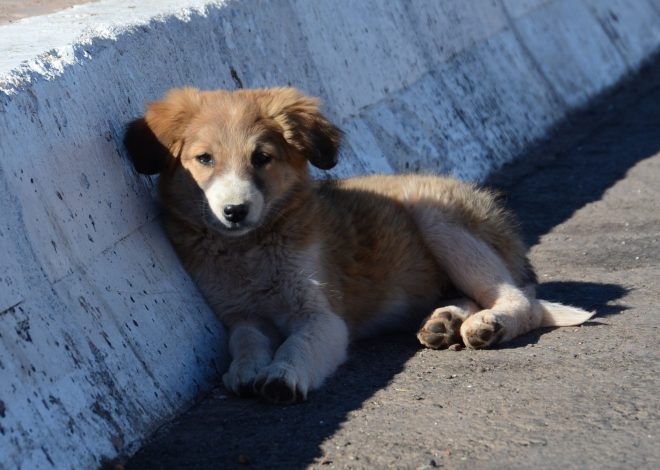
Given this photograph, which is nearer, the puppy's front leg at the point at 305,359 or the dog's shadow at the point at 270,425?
the dog's shadow at the point at 270,425

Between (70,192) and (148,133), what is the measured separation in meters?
0.68

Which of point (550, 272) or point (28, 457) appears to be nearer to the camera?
point (28, 457)

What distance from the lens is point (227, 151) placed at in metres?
5.48

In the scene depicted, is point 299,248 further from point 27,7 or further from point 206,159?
point 27,7

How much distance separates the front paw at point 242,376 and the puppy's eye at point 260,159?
933 millimetres

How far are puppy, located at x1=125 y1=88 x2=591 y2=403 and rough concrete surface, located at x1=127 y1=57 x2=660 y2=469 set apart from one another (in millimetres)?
139

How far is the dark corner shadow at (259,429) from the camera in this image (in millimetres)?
4277

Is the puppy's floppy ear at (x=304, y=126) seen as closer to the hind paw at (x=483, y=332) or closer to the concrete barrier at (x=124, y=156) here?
the concrete barrier at (x=124, y=156)

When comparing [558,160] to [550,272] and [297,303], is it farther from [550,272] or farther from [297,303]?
[297,303]

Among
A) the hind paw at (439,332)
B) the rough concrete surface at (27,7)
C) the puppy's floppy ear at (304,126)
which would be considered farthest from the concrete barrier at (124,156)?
the hind paw at (439,332)

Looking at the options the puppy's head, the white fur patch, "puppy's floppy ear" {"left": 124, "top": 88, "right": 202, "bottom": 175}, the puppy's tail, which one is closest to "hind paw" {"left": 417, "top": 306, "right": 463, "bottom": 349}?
the puppy's tail

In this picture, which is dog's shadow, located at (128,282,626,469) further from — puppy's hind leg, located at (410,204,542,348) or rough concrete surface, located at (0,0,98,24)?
rough concrete surface, located at (0,0,98,24)

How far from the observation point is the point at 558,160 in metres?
9.83

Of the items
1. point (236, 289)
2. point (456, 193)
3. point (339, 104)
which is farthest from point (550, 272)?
point (236, 289)
